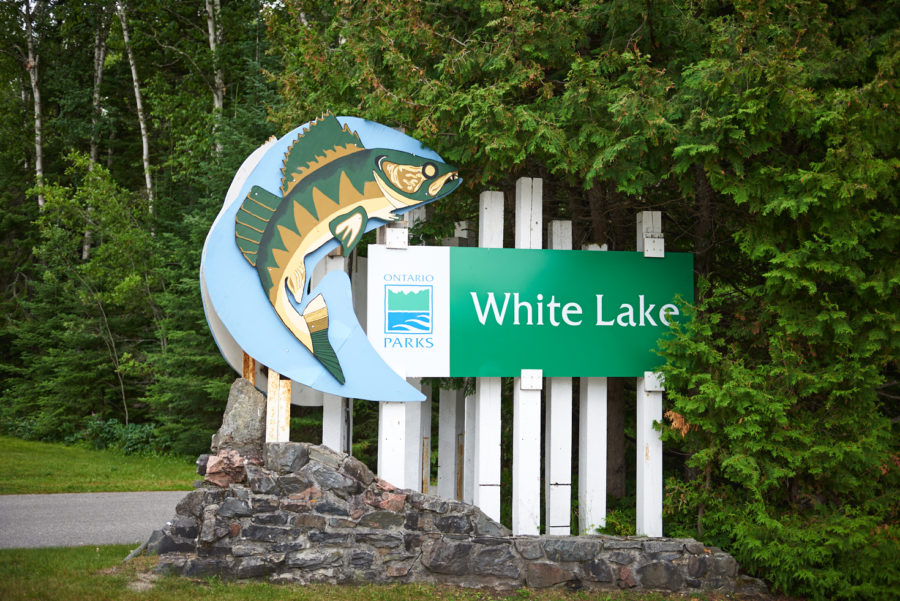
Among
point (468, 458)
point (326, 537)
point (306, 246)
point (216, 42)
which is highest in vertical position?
point (216, 42)

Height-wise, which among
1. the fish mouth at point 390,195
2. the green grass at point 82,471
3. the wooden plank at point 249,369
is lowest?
the green grass at point 82,471

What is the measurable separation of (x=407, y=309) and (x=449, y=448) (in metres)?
2.52

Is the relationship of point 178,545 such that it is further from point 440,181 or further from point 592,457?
point 440,181

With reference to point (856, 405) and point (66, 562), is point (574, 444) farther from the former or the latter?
point (66, 562)

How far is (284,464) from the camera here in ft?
19.5

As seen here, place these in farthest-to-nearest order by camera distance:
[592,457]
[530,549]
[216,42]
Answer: [216,42], [592,457], [530,549]

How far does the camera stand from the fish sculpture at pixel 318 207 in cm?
610

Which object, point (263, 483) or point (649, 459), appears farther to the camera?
point (649, 459)

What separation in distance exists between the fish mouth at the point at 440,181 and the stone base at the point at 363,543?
7.84 ft

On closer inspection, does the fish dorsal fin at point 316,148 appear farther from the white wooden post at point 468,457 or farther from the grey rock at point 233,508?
the white wooden post at point 468,457

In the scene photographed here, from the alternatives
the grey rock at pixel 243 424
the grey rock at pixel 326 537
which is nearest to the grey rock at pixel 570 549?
the grey rock at pixel 326 537

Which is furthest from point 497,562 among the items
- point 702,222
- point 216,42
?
point 216,42

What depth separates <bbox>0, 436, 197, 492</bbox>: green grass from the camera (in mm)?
10703

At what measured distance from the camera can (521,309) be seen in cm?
656
